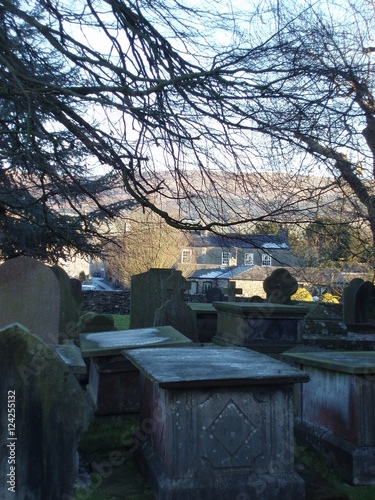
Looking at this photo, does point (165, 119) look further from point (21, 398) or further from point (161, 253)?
point (161, 253)

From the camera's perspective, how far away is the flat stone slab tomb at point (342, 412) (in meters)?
4.18

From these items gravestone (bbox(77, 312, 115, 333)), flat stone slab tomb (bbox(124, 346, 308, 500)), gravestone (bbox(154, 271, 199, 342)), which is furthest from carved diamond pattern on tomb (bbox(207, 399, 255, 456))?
gravestone (bbox(77, 312, 115, 333))

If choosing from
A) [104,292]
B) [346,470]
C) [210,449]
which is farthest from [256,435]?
[104,292]

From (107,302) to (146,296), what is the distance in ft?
41.4

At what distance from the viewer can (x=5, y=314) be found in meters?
6.01

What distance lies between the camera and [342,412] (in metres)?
4.44

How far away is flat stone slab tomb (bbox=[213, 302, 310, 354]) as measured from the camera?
26.7 feet

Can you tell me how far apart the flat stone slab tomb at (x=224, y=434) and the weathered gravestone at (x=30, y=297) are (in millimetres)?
2450

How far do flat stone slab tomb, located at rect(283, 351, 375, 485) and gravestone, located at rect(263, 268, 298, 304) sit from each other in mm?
5786

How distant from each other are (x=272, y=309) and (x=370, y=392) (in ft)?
12.6

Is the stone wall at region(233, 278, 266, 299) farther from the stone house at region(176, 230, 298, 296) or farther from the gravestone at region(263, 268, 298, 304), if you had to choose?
the gravestone at region(263, 268, 298, 304)

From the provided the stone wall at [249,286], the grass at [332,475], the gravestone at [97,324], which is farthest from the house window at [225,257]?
the stone wall at [249,286]

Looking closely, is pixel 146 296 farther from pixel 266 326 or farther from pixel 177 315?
pixel 266 326

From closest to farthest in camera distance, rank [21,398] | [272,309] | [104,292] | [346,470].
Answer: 1. [21,398]
2. [346,470]
3. [272,309]
4. [104,292]
